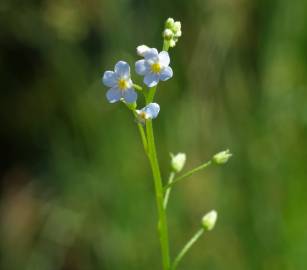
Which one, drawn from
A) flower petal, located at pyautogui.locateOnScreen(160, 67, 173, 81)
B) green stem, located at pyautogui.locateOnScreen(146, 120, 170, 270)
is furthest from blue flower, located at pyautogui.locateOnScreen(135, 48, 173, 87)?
green stem, located at pyautogui.locateOnScreen(146, 120, 170, 270)

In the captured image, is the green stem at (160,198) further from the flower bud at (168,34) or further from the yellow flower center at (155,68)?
the flower bud at (168,34)

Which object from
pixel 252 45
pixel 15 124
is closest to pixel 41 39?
pixel 15 124

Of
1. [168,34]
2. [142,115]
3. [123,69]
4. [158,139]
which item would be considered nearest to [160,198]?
[142,115]

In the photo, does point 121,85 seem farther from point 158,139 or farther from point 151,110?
point 158,139

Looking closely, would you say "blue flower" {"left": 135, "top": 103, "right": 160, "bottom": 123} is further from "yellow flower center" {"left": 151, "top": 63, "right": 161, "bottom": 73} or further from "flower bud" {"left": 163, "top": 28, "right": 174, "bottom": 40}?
"flower bud" {"left": 163, "top": 28, "right": 174, "bottom": 40}

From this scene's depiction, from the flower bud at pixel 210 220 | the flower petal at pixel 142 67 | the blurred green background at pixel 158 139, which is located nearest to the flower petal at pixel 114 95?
the flower petal at pixel 142 67
